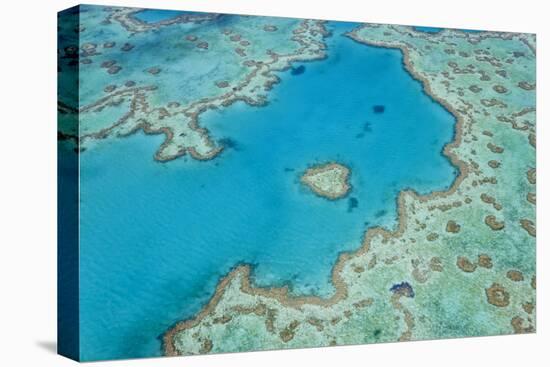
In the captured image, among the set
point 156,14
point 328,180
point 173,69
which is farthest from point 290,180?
point 156,14

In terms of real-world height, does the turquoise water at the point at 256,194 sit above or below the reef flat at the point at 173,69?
below

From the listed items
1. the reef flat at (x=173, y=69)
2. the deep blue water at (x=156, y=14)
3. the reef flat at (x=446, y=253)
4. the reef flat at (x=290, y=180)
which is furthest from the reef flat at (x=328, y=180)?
the deep blue water at (x=156, y=14)

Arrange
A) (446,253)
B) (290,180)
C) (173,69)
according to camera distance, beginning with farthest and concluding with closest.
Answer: (446,253) < (290,180) < (173,69)

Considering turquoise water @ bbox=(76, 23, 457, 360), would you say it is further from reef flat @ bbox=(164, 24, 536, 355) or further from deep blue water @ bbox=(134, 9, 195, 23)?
deep blue water @ bbox=(134, 9, 195, 23)

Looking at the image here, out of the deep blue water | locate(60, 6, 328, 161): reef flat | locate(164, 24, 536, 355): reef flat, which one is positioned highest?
the deep blue water

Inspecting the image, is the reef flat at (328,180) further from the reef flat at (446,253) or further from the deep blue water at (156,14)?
the deep blue water at (156,14)

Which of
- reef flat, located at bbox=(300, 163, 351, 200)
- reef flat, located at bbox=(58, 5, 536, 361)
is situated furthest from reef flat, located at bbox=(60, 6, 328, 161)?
reef flat, located at bbox=(300, 163, 351, 200)

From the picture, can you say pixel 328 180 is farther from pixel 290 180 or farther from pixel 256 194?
pixel 256 194
